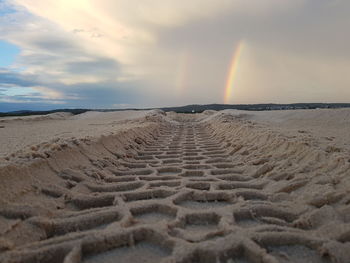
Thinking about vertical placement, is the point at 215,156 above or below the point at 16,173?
below

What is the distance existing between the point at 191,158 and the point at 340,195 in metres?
2.83

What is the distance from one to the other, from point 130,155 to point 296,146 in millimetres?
2614

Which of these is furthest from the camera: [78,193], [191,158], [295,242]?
[191,158]

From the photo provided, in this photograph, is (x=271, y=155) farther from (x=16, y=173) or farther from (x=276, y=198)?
(x=16, y=173)

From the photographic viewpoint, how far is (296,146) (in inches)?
162

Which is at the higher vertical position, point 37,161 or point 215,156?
point 37,161

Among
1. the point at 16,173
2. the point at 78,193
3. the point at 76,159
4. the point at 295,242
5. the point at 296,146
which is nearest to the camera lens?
the point at 295,242

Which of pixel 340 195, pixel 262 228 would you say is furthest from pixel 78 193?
pixel 340 195

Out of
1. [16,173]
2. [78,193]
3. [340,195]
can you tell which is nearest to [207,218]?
[340,195]

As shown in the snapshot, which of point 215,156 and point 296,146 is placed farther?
point 215,156

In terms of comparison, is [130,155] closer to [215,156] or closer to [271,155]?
[215,156]

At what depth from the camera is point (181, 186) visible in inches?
125

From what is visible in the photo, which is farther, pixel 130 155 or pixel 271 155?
pixel 130 155

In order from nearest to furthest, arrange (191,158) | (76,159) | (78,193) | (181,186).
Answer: (78,193), (181,186), (76,159), (191,158)
